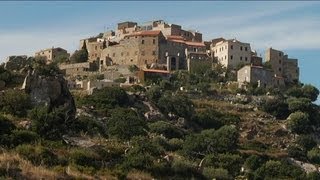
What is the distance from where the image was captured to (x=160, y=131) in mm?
70125

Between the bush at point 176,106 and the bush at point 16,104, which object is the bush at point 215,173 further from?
the bush at point 176,106

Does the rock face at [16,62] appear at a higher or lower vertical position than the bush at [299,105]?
higher

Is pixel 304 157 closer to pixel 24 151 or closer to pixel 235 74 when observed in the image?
pixel 235 74

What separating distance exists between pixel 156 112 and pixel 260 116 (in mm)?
12666

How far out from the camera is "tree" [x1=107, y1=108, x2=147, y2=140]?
63.8m

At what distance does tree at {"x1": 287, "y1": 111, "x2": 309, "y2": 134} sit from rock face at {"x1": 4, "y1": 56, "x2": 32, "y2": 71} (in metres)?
32.8

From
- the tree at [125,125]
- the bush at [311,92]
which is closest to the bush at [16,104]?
the tree at [125,125]

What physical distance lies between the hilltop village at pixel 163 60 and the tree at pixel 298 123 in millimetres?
12233

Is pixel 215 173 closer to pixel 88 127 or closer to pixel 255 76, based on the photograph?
pixel 88 127

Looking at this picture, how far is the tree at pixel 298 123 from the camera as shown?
269 ft

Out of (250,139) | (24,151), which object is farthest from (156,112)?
(24,151)

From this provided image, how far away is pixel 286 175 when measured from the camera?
204ft

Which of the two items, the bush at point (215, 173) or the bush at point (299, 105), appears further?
the bush at point (299, 105)

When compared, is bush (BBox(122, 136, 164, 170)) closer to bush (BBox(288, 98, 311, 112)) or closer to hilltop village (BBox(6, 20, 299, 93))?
bush (BBox(288, 98, 311, 112))
